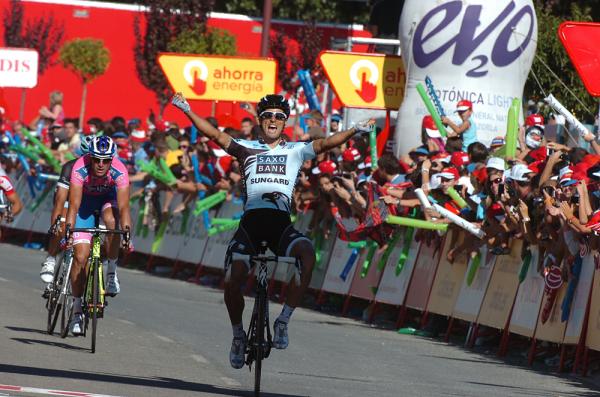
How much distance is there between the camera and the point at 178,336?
56.7 feet

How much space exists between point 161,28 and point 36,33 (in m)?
3.97

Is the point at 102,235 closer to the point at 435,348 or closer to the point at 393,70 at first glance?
the point at 435,348

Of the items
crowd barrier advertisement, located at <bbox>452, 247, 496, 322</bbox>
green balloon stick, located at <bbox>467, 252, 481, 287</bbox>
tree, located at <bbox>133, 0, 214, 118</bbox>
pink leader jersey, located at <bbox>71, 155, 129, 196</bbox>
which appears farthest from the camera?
tree, located at <bbox>133, 0, 214, 118</bbox>

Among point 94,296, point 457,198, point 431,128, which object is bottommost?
point 94,296

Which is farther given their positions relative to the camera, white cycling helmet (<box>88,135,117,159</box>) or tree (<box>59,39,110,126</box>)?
tree (<box>59,39,110,126</box>)

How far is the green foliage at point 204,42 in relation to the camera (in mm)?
53594

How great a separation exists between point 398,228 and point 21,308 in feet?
15.6

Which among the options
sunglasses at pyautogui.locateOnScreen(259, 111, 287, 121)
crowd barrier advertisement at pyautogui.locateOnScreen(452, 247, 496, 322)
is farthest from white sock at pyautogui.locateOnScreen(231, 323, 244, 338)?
crowd barrier advertisement at pyautogui.locateOnScreen(452, 247, 496, 322)

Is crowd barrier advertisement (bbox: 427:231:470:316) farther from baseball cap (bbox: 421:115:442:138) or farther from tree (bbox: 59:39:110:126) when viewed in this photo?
tree (bbox: 59:39:110:126)

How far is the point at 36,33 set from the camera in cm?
5659

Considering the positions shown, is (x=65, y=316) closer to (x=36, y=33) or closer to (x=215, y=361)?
(x=215, y=361)

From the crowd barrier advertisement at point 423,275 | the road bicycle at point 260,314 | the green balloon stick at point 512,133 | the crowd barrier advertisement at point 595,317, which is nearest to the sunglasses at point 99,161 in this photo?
the road bicycle at point 260,314

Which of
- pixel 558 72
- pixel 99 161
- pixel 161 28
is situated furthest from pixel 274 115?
pixel 161 28

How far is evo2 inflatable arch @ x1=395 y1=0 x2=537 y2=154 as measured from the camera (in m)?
25.4
